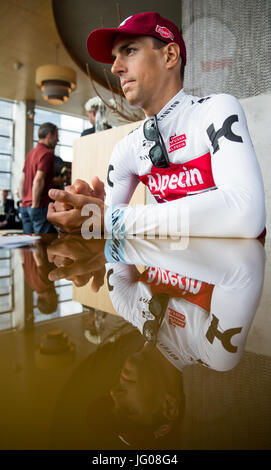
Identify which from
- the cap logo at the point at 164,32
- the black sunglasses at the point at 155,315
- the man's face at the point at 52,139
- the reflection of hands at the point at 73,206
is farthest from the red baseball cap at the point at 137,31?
the man's face at the point at 52,139

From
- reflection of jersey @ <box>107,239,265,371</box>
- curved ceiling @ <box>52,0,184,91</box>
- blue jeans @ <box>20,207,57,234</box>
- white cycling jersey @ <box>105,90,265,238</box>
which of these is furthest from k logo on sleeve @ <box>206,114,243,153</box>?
curved ceiling @ <box>52,0,184,91</box>

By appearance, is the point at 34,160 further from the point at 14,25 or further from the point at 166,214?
the point at 14,25

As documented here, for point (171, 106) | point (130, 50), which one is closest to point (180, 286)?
point (171, 106)

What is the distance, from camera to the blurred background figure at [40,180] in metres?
2.32

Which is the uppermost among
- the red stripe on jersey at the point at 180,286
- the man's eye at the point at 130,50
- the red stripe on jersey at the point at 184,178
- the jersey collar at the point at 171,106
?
the man's eye at the point at 130,50

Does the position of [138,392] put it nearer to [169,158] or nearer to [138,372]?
[138,372]

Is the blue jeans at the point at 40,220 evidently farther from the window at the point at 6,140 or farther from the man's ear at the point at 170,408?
the window at the point at 6,140

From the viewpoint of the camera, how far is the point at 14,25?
4.90 m

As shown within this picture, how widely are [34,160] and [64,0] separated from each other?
225 centimetres

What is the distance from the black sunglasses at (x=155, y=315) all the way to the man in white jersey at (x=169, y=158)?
0.51 m

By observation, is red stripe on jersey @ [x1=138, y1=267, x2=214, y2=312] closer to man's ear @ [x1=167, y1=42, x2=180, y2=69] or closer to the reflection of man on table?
the reflection of man on table

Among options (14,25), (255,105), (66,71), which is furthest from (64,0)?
(255,105)

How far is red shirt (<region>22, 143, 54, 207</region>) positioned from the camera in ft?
7.72

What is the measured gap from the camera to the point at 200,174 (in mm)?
897
